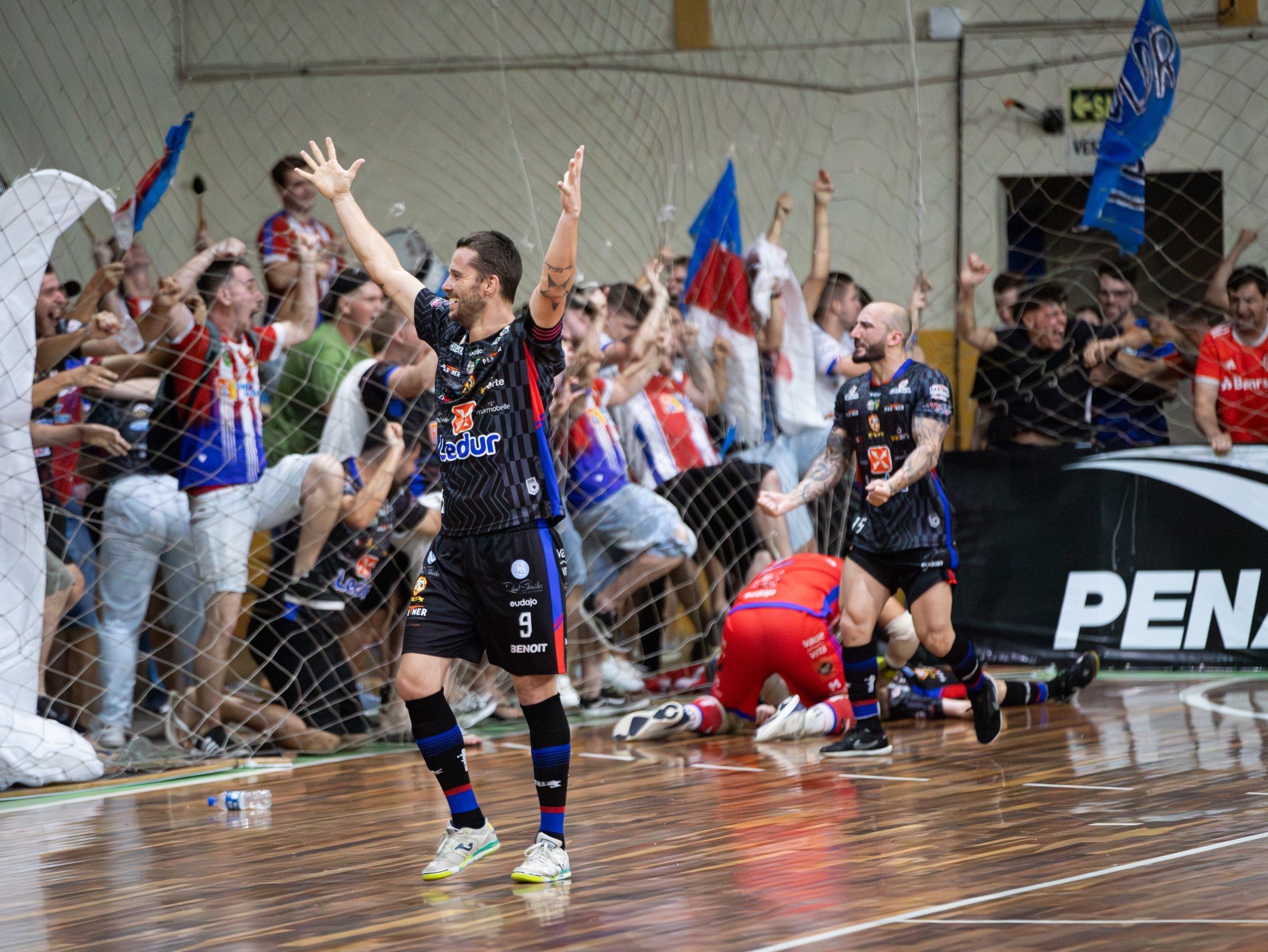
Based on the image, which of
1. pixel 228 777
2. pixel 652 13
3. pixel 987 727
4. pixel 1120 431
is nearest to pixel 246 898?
pixel 228 777

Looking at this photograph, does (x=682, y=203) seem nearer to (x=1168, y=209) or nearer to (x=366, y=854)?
(x=1168, y=209)

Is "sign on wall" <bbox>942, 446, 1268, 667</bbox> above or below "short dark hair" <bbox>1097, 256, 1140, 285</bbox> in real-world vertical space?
below

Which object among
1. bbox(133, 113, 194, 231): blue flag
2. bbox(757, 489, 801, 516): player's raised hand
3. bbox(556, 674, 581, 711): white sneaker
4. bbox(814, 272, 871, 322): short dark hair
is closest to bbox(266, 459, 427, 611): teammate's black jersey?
bbox(556, 674, 581, 711): white sneaker

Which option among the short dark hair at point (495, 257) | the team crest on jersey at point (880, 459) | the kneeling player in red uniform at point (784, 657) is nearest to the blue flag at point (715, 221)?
the kneeling player in red uniform at point (784, 657)

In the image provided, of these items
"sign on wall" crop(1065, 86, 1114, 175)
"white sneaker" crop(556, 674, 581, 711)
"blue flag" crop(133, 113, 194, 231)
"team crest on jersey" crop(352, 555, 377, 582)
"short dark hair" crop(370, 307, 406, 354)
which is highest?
"sign on wall" crop(1065, 86, 1114, 175)

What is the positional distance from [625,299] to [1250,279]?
12.2 ft

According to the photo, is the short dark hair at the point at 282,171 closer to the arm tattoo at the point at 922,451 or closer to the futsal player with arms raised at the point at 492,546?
the arm tattoo at the point at 922,451

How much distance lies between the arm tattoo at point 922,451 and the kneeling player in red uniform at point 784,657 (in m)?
0.83

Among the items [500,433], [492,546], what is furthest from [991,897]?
[500,433]

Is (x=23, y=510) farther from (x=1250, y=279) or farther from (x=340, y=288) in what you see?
→ (x=1250, y=279)

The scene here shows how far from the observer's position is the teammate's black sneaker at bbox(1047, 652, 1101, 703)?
7582mm

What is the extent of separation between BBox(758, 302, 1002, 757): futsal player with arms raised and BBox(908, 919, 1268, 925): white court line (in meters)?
2.81

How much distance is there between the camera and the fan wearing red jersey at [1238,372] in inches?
344

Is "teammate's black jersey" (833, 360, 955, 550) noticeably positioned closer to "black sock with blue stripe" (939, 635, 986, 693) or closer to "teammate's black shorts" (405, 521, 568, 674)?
"black sock with blue stripe" (939, 635, 986, 693)
